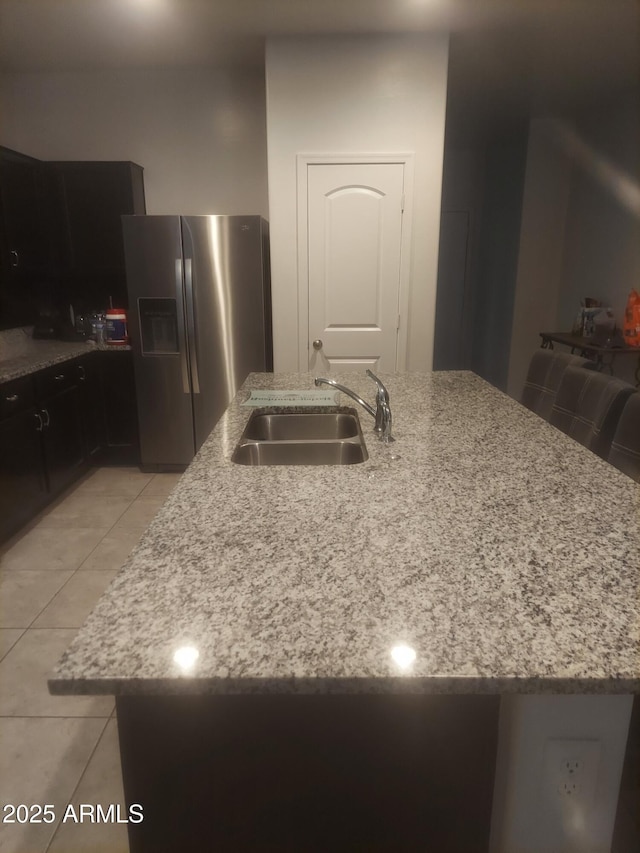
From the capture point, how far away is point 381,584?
2.76 feet

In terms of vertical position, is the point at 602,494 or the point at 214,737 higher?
the point at 602,494

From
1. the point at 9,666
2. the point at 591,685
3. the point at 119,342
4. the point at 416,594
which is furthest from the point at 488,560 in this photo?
the point at 119,342

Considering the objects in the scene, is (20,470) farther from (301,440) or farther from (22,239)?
(301,440)

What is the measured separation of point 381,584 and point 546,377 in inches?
72.2

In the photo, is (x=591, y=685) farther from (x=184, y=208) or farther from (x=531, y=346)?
(x=531, y=346)

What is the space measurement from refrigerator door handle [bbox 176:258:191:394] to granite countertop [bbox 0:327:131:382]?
0.39 m

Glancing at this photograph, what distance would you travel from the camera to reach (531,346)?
5332 millimetres

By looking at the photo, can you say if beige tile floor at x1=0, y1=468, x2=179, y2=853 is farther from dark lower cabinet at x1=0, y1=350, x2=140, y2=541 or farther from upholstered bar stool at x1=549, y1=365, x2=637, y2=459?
upholstered bar stool at x1=549, y1=365, x2=637, y2=459

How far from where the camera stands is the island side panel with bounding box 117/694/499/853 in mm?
750

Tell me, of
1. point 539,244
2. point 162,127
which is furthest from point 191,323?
point 539,244

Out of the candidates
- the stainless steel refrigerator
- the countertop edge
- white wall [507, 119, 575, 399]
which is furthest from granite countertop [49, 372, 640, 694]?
white wall [507, 119, 575, 399]

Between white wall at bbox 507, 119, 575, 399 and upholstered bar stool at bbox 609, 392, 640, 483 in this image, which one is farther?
white wall at bbox 507, 119, 575, 399

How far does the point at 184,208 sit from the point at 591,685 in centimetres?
410

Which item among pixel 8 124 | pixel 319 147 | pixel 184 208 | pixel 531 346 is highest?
pixel 8 124
